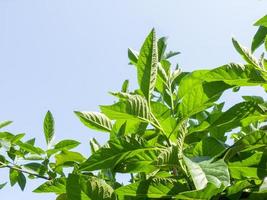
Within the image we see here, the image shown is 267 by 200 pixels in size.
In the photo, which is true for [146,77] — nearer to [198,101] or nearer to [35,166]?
[198,101]

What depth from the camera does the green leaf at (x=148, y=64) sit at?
1.20 meters

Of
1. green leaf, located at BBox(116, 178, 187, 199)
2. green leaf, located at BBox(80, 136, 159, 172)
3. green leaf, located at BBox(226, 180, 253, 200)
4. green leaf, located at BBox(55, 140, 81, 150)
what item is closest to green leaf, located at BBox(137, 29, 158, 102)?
green leaf, located at BBox(80, 136, 159, 172)

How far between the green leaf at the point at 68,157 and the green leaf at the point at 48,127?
0.28 meters

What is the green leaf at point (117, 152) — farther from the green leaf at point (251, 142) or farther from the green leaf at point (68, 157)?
the green leaf at point (68, 157)

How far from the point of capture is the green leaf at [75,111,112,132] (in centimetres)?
131

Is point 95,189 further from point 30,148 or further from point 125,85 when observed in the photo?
point 125,85

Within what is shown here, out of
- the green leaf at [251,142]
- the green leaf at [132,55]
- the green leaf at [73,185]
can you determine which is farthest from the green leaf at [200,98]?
the green leaf at [132,55]

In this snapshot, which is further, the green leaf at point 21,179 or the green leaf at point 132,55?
the green leaf at point 21,179

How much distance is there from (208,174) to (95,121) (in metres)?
0.51

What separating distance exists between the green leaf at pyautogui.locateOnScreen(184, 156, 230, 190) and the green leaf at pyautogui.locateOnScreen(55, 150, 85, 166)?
82 centimetres

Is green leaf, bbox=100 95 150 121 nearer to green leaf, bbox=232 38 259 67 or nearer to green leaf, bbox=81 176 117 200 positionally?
green leaf, bbox=81 176 117 200

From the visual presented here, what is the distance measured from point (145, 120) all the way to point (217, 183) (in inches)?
14.8

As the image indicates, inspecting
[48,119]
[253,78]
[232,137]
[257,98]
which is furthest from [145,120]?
[232,137]

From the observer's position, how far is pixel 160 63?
1.57m
